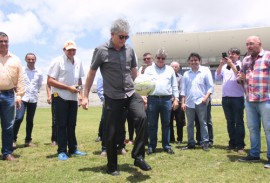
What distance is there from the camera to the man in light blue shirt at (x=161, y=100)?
6.79 meters

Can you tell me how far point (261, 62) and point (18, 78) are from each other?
15.4 feet

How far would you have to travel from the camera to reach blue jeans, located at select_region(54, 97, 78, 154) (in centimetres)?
621

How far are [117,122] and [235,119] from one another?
3.35 meters

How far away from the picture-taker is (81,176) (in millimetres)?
4867

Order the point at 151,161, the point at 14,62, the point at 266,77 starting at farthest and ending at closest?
the point at 14,62 < the point at 151,161 < the point at 266,77

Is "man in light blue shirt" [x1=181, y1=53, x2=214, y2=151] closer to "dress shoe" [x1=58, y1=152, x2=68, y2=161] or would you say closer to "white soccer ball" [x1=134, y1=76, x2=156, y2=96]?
"white soccer ball" [x1=134, y1=76, x2=156, y2=96]

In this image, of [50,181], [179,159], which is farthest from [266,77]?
[50,181]

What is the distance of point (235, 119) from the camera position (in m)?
7.16

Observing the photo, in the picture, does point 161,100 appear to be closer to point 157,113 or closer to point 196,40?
point 157,113

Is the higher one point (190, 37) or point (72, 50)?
point (190, 37)

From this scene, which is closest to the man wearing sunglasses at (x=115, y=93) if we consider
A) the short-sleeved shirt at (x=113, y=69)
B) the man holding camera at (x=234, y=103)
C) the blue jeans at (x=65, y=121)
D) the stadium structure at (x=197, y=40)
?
the short-sleeved shirt at (x=113, y=69)

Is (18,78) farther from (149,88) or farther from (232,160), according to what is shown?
(232,160)

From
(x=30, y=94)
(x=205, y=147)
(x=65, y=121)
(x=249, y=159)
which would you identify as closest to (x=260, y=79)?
(x=249, y=159)

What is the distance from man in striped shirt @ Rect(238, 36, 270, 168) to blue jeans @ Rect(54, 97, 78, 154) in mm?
3404
